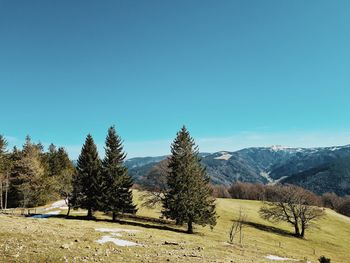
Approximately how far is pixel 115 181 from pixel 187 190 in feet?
47.1

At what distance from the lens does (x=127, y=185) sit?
62406mm

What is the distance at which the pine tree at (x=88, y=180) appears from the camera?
2448 inches

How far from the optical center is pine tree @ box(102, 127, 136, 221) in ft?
200

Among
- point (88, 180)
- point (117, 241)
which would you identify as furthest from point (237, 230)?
point (117, 241)

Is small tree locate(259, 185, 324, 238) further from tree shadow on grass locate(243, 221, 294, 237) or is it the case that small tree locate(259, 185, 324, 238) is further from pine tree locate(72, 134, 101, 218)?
pine tree locate(72, 134, 101, 218)

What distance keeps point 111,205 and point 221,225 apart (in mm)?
28785

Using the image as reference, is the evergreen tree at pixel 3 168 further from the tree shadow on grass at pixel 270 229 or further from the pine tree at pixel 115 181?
the tree shadow on grass at pixel 270 229

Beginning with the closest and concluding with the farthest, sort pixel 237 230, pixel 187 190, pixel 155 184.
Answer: pixel 187 190 → pixel 237 230 → pixel 155 184

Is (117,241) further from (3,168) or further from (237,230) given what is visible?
(3,168)

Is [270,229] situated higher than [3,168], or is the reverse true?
[3,168]

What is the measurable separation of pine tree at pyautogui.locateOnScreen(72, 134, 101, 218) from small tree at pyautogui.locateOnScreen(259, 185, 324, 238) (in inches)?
2069

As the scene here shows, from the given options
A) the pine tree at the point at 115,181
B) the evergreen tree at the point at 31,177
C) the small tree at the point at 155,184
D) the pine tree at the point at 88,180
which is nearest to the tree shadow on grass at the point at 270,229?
the small tree at the point at 155,184

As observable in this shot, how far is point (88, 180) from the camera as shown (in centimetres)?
6397

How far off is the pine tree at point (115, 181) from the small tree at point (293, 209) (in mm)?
47468
